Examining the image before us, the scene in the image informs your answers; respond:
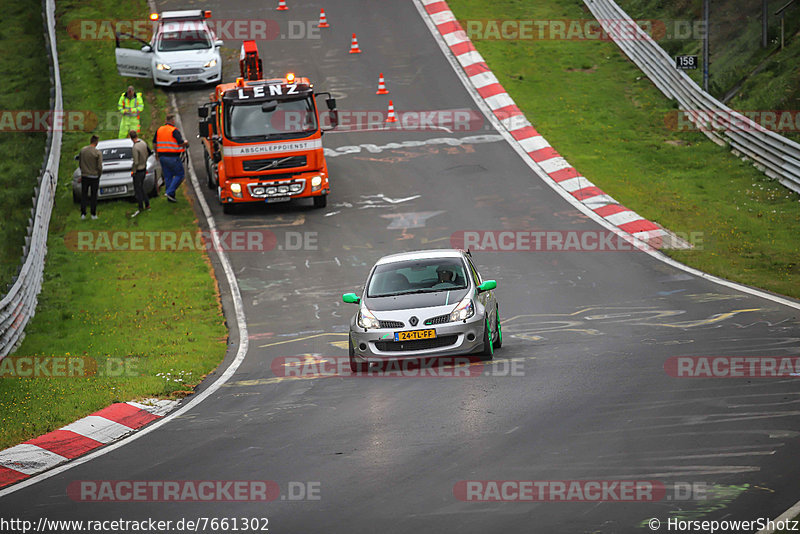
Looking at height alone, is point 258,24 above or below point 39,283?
above

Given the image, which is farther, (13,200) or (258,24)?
(258,24)

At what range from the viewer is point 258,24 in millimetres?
38562

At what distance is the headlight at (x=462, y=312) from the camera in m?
13.6

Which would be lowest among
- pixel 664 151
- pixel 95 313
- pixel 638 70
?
pixel 95 313

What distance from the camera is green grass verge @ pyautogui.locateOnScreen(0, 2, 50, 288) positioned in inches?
997

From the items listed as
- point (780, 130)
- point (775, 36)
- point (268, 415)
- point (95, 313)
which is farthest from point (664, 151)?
point (268, 415)

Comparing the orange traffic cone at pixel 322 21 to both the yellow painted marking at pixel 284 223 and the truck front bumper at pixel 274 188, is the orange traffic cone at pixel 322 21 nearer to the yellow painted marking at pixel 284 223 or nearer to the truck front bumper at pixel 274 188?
the truck front bumper at pixel 274 188

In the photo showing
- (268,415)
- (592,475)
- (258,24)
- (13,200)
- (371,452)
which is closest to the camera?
(592,475)

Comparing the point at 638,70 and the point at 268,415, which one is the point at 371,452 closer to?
the point at 268,415

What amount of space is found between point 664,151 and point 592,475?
20.7 meters

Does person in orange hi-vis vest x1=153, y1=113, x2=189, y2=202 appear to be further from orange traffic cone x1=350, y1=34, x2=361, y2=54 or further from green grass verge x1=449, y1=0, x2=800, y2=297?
orange traffic cone x1=350, y1=34, x2=361, y2=54

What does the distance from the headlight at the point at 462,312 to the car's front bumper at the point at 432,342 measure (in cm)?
7

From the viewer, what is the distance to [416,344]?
1363cm

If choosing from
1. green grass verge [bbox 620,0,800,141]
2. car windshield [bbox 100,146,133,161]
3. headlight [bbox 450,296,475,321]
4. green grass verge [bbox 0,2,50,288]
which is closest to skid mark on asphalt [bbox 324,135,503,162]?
car windshield [bbox 100,146,133,161]
